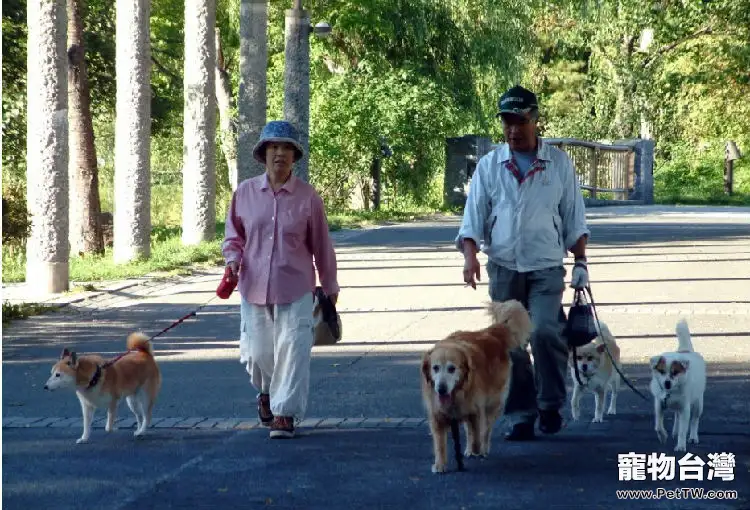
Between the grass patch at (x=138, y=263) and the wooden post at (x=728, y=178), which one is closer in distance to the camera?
the grass patch at (x=138, y=263)

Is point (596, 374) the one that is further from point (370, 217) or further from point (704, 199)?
point (704, 199)

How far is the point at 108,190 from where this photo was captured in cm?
5219

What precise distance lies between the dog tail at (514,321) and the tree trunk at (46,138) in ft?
38.1

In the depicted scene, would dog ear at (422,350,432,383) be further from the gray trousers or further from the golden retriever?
the gray trousers

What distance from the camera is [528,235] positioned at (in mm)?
8750

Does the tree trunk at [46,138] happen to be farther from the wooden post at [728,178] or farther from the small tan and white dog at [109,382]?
the wooden post at [728,178]

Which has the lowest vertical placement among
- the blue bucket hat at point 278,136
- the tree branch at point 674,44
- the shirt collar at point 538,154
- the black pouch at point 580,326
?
the black pouch at point 580,326

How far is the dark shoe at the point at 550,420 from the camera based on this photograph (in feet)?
29.7

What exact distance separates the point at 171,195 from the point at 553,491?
133 feet

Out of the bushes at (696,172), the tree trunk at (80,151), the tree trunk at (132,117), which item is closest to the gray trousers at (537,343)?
the tree trunk at (132,117)

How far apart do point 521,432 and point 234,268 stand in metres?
2.04

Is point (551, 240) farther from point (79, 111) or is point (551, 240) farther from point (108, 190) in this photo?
point (108, 190)

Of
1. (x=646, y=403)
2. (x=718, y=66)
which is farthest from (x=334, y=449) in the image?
(x=718, y=66)

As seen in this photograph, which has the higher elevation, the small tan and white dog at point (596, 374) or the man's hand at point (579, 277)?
the man's hand at point (579, 277)
